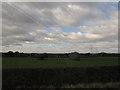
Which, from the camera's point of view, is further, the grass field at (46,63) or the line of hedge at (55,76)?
the grass field at (46,63)

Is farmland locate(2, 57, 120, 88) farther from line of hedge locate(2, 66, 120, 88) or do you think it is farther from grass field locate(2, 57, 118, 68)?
grass field locate(2, 57, 118, 68)

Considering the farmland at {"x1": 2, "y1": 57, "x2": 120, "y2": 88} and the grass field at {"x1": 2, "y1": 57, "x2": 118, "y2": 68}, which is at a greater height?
the grass field at {"x1": 2, "y1": 57, "x2": 118, "y2": 68}

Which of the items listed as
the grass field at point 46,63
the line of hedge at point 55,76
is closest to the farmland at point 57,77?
the line of hedge at point 55,76

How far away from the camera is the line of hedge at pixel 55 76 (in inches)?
549

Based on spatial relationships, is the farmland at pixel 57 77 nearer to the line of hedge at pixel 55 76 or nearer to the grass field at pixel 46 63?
the line of hedge at pixel 55 76

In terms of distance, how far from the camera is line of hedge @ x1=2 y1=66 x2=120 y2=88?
13933 mm

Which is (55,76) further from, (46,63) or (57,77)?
(46,63)

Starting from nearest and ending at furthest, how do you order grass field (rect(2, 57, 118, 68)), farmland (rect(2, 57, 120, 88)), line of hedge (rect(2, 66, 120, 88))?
1. farmland (rect(2, 57, 120, 88))
2. line of hedge (rect(2, 66, 120, 88))
3. grass field (rect(2, 57, 118, 68))

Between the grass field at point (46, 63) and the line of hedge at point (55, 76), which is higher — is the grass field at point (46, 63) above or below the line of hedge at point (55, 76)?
above

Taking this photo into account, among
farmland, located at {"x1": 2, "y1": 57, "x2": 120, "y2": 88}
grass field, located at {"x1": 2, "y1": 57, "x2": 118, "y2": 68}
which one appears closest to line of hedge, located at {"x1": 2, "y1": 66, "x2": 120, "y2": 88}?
farmland, located at {"x1": 2, "y1": 57, "x2": 120, "y2": 88}

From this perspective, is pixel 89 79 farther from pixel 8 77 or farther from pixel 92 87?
pixel 8 77

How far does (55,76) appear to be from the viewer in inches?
612

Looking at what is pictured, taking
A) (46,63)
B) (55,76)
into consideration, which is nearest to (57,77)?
(55,76)

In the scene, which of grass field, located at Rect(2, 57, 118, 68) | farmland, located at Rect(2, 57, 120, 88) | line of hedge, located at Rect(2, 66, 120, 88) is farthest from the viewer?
grass field, located at Rect(2, 57, 118, 68)
